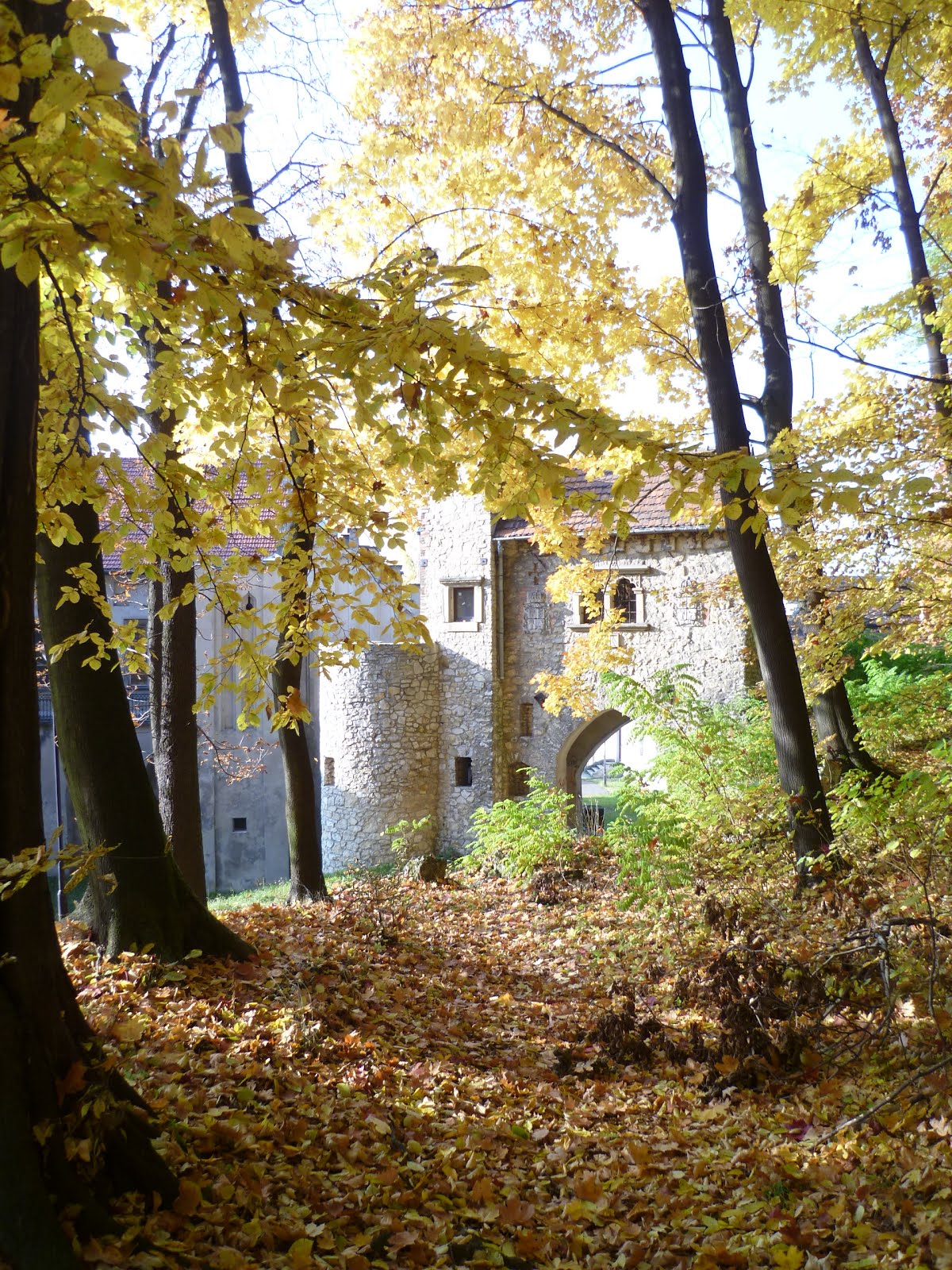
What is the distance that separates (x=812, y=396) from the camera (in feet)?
30.0

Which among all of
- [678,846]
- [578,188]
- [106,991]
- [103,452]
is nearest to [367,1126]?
[106,991]

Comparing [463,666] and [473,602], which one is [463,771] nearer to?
[463,666]

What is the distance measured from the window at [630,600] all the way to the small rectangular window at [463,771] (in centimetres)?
449

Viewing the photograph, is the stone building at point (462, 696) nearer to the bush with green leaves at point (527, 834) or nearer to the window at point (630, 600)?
the window at point (630, 600)

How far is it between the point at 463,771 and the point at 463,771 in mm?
17

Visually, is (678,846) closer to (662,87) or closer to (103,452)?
(103,452)

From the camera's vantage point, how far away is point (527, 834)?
10430 mm

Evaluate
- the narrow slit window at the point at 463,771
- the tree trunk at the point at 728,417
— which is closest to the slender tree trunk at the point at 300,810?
the tree trunk at the point at 728,417

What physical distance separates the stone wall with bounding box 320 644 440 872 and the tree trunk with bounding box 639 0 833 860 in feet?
37.5

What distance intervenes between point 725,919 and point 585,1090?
6.40ft

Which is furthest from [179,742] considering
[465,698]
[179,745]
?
[465,698]

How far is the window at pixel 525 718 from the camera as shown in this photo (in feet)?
60.5

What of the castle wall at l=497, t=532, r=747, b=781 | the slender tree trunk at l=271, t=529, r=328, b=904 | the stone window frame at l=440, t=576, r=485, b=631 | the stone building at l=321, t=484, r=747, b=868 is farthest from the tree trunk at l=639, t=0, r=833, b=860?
the stone window frame at l=440, t=576, r=485, b=631

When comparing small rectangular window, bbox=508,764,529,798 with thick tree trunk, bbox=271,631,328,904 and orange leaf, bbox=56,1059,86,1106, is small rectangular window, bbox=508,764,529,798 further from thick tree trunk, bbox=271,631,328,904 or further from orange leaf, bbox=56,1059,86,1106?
orange leaf, bbox=56,1059,86,1106
